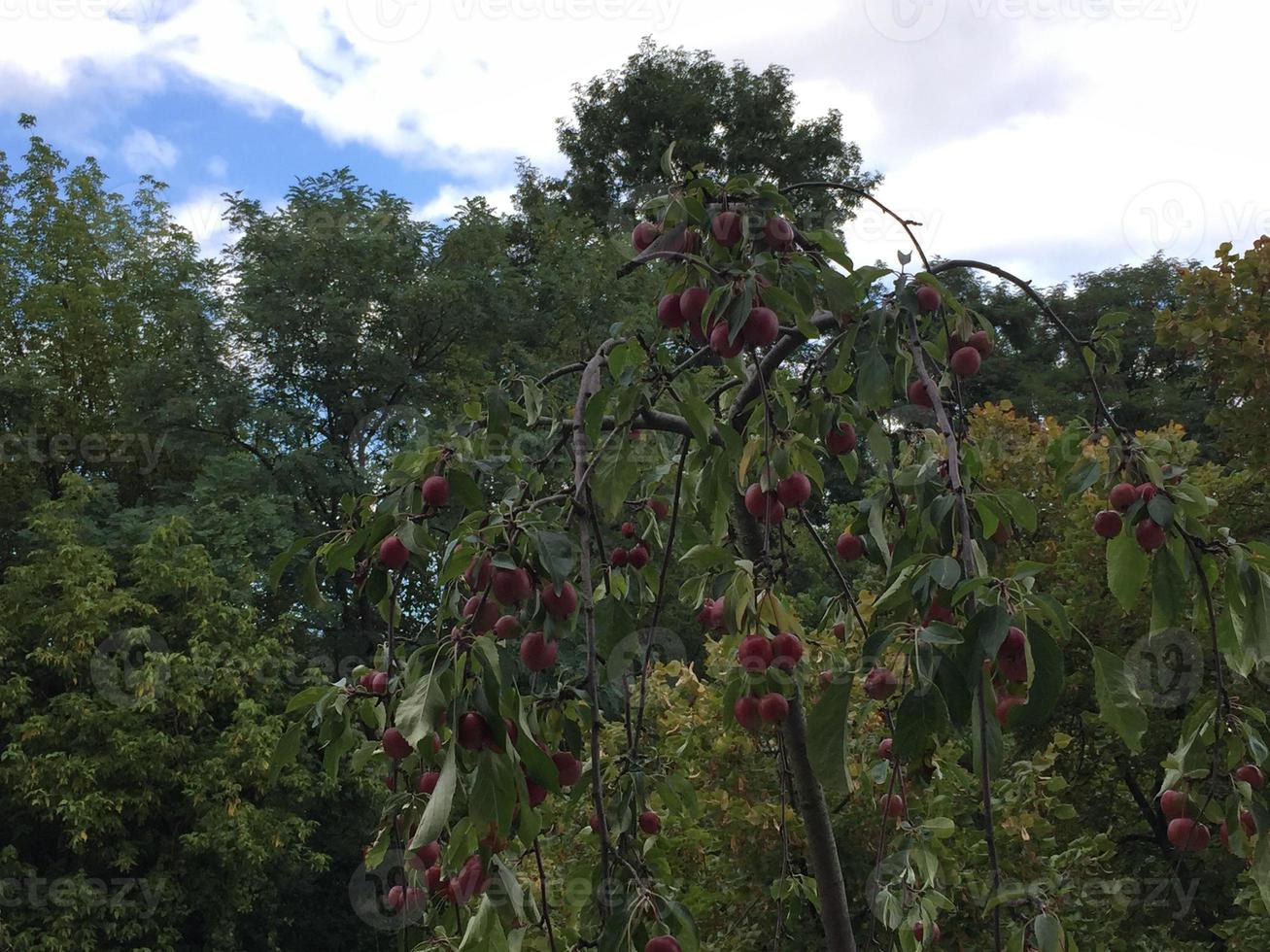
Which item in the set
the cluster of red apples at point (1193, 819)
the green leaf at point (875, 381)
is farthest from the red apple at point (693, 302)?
the cluster of red apples at point (1193, 819)

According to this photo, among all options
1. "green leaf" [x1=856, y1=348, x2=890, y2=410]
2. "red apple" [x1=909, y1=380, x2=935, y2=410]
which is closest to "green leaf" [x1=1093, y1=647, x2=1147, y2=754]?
"green leaf" [x1=856, y1=348, x2=890, y2=410]

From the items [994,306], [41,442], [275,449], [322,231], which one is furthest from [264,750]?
[994,306]

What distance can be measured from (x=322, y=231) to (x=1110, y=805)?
33.2 feet

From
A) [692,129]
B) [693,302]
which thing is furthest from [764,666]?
[692,129]

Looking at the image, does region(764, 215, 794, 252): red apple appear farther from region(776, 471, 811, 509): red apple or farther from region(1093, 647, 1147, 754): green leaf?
region(1093, 647, 1147, 754): green leaf

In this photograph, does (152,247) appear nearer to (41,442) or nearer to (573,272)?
(41,442)

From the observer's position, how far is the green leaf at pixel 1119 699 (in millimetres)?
1112

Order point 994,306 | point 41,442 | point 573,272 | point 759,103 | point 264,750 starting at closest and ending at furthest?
point 264,750 → point 41,442 → point 573,272 → point 759,103 → point 994,306

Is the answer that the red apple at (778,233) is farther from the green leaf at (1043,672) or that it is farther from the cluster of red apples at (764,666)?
the green leaf at (1043,672)

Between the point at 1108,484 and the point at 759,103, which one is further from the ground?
the point at 759,103

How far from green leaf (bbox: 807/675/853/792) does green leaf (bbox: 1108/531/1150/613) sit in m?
0.66

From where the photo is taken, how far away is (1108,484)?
1576 millimetres

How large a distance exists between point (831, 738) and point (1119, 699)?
311mm

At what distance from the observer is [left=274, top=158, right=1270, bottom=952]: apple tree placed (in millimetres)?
1089
